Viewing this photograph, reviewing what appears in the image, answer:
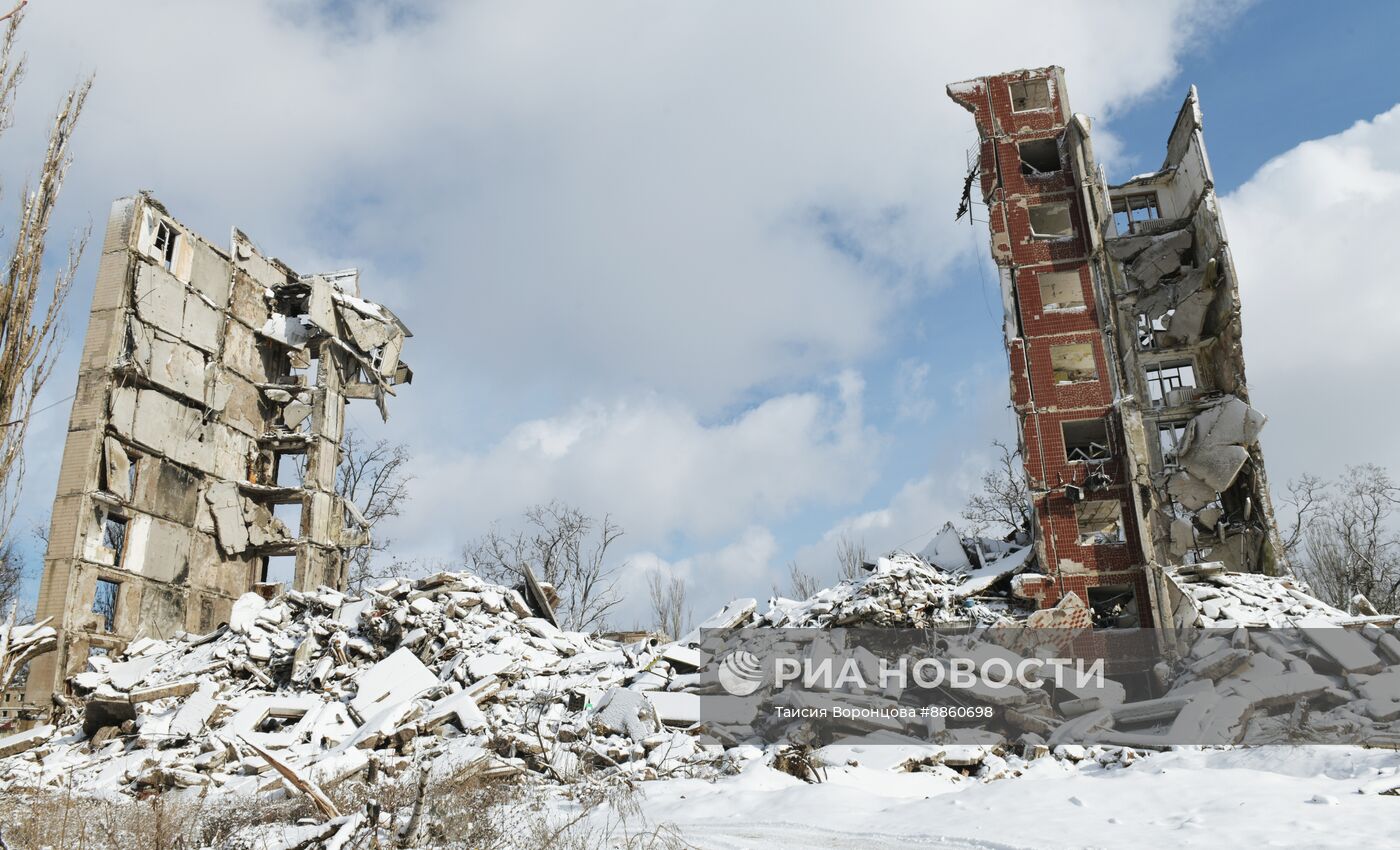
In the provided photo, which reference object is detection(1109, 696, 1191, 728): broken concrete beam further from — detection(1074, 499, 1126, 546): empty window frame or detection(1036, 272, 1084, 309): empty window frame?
detection(1036, 272, 1084, 309): empty window frame

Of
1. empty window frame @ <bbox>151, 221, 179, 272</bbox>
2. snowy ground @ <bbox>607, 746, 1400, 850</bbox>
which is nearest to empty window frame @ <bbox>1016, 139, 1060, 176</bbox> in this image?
snowy ground @ <bbox>607, 746, 1400, 850</bbox>

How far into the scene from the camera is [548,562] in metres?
40.8

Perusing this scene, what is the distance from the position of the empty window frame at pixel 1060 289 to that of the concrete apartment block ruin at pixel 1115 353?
4cm

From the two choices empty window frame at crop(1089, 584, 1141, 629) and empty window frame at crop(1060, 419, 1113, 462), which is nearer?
empty window frame at crop(1089, 584, 1141, 629)

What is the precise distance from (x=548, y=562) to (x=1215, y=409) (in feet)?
83.8

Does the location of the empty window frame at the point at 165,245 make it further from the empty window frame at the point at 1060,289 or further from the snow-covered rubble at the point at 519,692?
the empty window frame at the point at 1060,289

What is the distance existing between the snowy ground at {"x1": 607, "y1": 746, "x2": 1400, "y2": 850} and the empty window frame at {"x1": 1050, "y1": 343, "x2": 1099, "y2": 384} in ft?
58.1

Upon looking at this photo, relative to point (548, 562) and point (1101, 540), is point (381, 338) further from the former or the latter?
point (1101, 540)

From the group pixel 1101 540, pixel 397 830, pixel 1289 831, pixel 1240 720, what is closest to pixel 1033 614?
pixel 1101 540

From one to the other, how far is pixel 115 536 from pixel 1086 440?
26603mm

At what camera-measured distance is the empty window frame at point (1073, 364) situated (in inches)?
1151

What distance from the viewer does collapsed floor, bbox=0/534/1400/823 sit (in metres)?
14.0

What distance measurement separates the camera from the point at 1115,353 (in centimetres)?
2702

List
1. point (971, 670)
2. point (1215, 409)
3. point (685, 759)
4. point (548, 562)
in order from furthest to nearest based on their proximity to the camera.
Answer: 1. point (548, 562)
2. point (1215, 409)
3. point (971, 670)
4. point (685, 759)
